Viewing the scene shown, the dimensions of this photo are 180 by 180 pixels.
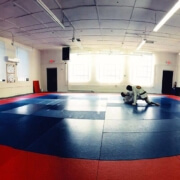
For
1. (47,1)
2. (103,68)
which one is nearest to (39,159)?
(47,1)

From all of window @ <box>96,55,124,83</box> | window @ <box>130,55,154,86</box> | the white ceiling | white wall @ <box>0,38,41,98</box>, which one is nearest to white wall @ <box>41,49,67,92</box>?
white wall @ <box>0,38,41,98</box>

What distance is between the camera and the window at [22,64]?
446 inches

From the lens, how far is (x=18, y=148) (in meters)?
2.75

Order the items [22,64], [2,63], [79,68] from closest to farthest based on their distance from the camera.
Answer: [2,63], [22,64], [79,68]

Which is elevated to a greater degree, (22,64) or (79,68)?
(22,64)

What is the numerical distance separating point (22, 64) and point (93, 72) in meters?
6.57

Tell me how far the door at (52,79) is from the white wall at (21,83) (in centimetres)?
101

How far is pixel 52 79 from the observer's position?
14.9 metres

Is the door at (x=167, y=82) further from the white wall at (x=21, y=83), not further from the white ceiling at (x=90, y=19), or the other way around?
the white wall at (x=21, y=83)

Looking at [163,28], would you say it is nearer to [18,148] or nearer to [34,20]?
[34,20]

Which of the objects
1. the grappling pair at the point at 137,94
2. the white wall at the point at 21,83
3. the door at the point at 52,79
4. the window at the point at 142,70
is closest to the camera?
the grappling pair at the point at 137,94

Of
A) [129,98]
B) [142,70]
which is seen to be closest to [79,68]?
[142,70]

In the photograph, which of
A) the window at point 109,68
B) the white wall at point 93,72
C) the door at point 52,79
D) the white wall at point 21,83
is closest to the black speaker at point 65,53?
the white wall at point 93,72

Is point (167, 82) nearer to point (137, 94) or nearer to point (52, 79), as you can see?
point (137, 94)
